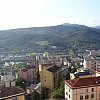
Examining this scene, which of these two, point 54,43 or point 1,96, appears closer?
point 1,96

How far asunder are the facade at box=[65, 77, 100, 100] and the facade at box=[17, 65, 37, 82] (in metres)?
15.7

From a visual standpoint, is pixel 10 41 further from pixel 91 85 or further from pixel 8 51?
pixel 91 85

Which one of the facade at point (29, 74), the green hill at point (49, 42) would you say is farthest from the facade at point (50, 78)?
the green hill at point (49, 42)

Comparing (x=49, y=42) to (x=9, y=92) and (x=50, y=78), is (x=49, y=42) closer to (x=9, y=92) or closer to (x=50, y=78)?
(x=50, y=78)

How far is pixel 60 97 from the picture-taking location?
64.5 ft

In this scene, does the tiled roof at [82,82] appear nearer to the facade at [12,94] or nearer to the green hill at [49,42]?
the facade at [12,94]

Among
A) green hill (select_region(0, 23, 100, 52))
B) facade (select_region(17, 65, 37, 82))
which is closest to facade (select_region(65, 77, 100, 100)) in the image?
facade (select_region(17, 65, 37, 82))

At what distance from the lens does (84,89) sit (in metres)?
17.5

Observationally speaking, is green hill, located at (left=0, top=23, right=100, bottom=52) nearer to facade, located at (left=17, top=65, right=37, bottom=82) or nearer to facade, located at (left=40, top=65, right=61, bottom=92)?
facade, located at (left=17, top=65, right=37, bottom=82)

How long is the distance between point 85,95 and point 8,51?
201 ft

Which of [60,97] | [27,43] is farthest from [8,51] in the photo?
[60,97]

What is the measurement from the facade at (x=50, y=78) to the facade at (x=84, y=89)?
802cm

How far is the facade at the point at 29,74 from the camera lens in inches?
1300

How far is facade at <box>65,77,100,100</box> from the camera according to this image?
17.5 meters
